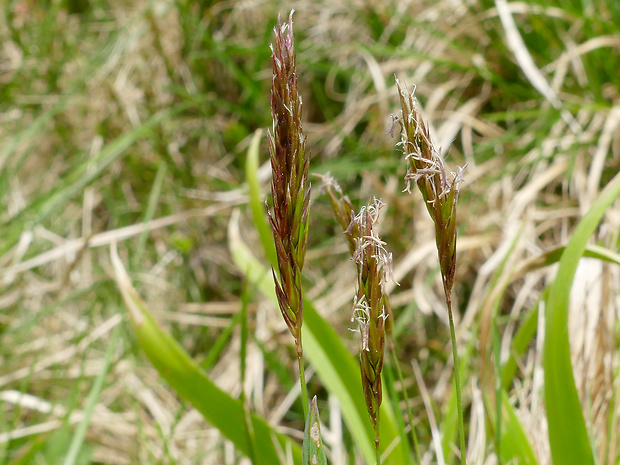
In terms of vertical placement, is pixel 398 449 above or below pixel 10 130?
below

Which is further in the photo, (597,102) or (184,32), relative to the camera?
(184,32)

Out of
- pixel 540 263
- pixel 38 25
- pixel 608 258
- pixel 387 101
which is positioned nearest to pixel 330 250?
pixel 387 101

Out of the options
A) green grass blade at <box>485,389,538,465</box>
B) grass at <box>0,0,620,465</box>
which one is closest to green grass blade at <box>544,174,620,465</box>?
green grass blade at <box>485,389,538,465</box>

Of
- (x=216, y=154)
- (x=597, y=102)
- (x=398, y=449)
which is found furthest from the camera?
(x=216, y=154)

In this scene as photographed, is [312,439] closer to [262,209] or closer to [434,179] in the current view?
[434,179]

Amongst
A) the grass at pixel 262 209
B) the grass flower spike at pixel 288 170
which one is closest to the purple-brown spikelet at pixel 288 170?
the grass flower spike at pixel 288 170

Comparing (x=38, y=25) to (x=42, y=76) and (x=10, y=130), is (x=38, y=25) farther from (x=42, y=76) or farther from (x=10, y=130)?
(x=10, y=130)

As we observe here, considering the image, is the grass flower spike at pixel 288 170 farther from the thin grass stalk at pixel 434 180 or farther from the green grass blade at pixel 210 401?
the green grass blade at pixel 210 401

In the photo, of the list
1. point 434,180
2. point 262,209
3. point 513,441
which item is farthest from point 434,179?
point 262,209

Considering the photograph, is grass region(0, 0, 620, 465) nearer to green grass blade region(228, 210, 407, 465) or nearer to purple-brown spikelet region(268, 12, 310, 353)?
green grass blade region(228, 210, 407, 465)
